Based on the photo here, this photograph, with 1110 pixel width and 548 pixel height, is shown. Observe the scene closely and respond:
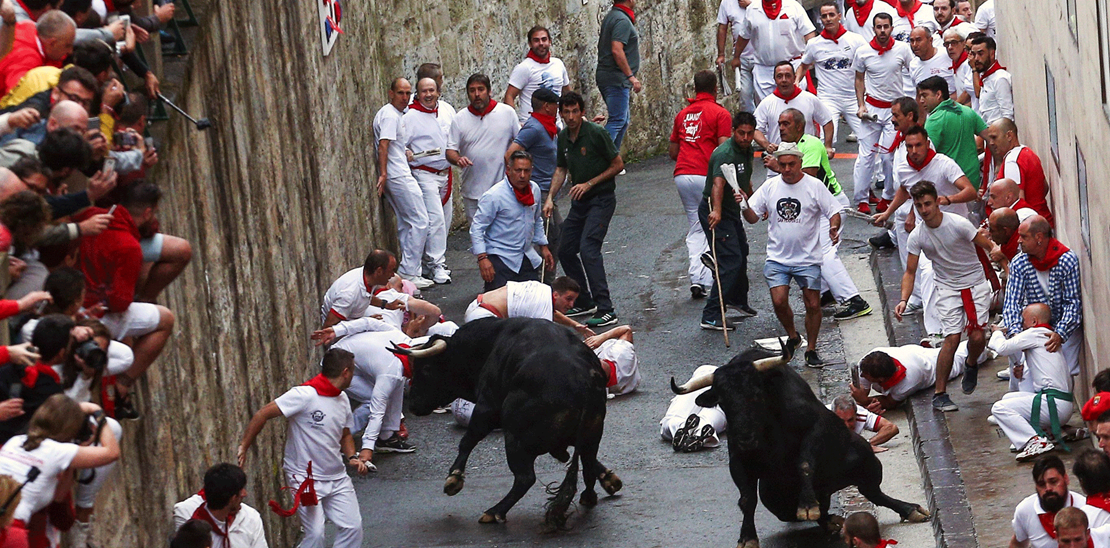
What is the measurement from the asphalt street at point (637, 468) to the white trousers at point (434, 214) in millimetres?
324

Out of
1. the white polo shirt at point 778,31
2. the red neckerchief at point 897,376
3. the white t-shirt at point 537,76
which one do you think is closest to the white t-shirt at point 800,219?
the red neckerchief at point 897,376

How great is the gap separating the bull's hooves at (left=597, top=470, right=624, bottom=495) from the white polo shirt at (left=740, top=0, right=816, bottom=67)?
9.17 meters

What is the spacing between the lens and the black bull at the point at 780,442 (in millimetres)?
9203

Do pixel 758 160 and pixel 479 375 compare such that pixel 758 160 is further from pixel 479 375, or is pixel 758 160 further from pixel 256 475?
pixel 256 475

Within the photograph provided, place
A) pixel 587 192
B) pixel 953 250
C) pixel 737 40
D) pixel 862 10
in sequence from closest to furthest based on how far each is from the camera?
pixel 953 250
pixel 587 192
pixel 737 40
pixel 862 10

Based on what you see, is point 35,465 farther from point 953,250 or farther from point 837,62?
point 837,62

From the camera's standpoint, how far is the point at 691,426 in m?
11.3

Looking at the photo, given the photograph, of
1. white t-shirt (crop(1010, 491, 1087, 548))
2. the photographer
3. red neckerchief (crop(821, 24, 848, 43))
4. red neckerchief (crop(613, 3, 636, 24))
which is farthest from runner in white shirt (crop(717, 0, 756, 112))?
the photographer

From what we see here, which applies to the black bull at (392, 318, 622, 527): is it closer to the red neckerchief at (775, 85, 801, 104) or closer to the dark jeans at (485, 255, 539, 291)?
the dark jeans at (485, 255, 539, 291)

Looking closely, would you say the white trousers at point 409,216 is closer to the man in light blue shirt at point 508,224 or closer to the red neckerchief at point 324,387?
the man in light blue shirt at point 508,224

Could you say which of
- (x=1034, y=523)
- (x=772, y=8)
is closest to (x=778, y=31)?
(x=772, y=8)

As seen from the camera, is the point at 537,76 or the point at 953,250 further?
the point at 537,76

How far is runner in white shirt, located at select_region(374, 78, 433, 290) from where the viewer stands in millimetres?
14789

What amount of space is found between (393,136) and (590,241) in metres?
2.25
